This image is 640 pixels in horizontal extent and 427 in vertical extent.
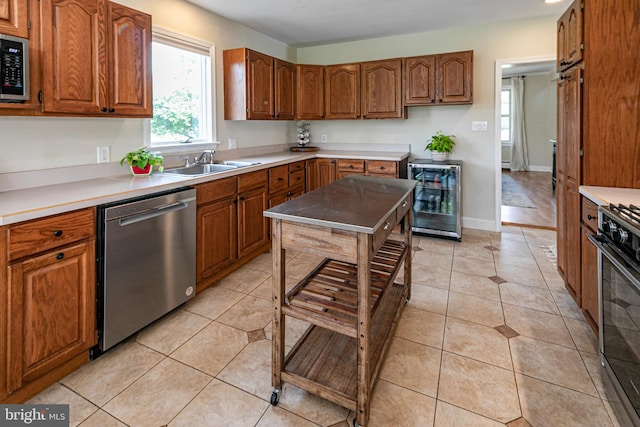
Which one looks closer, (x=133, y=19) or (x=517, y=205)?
(x=133, y=19)

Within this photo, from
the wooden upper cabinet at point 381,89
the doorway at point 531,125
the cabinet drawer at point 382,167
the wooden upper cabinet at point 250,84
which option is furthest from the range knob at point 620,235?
the doorway at point 531,125

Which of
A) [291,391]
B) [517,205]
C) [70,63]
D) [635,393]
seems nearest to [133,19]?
[70,63]

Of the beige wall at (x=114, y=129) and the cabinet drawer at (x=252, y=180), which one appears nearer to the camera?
the beige wall at (x=114, y=129)

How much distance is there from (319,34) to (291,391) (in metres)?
4.17

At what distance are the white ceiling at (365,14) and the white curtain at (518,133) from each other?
6244mm

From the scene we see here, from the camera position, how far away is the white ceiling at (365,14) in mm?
3408

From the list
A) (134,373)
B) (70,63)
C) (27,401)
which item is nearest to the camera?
(27,401)

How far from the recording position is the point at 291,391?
5.70 ft

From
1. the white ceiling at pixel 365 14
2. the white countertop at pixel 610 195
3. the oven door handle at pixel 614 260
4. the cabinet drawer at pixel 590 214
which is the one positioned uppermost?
the white ceiling at pixel 365 14

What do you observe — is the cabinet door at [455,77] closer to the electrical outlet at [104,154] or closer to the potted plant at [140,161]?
the potted plant at [140,161]

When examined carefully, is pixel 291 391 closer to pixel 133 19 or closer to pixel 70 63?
pixel 70 63

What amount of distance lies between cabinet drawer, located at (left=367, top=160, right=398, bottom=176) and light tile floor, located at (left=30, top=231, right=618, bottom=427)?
5.44 ft

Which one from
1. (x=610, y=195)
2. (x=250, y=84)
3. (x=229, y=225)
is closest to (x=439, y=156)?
(x=250, y=84)

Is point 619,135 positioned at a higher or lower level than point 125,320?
higher
